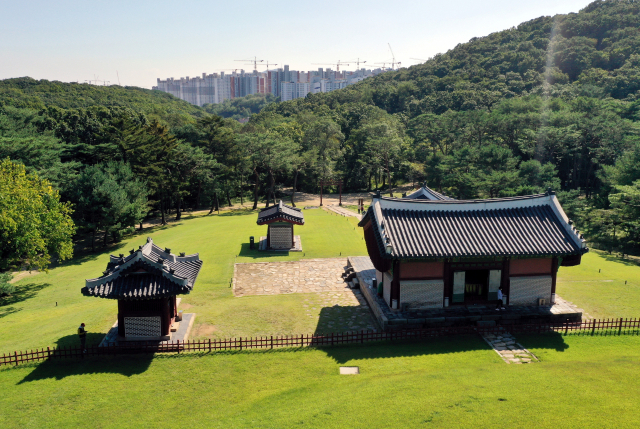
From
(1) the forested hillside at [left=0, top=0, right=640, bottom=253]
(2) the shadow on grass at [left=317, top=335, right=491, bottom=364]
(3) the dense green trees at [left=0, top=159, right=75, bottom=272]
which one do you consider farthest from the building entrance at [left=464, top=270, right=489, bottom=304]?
(3) the dense green trees at [left=0, top=159, right=75, bottom=272]

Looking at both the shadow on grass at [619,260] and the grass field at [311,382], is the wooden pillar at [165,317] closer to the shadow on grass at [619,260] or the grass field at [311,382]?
the grass field at [311,382]

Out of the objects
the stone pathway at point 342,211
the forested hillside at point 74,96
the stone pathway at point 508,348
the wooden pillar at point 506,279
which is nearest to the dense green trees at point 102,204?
the stone pathway at point 342,211

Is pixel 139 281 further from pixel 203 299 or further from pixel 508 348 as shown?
pixel 508 348

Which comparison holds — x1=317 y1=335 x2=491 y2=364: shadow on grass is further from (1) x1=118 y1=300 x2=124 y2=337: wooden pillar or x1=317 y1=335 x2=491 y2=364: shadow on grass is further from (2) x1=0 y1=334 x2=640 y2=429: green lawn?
(1) x1=118 y1=300 x2=124 y2=337: wooden pillar

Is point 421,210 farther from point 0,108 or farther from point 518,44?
point 518,44

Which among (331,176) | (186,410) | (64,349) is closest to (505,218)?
(186,410)

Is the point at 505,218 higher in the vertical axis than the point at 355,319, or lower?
higher
